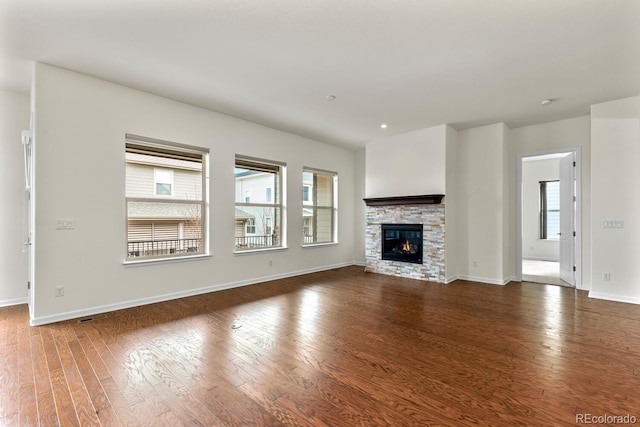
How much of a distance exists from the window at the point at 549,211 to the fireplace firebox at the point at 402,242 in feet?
17.1

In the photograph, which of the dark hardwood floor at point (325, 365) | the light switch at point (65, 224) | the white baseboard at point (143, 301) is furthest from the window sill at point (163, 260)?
the light switch at point (65, 224)

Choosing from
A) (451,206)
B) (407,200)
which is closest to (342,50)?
(407,200)

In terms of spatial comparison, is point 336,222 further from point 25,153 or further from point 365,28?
point 25,153

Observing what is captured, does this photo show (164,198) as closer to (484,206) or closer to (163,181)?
(163,181)

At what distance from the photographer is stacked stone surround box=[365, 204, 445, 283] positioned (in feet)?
18.1

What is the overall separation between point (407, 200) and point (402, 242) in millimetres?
919

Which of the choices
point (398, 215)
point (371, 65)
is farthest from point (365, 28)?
point (398, 215)

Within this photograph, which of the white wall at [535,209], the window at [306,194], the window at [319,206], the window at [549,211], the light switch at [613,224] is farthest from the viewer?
the window at [549,211]

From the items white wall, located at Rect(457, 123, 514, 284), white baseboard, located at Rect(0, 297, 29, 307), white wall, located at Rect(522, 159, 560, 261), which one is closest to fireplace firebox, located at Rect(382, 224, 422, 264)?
white wall, located at Rect(457, 123, 514, 284)

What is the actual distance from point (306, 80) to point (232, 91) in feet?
3.50

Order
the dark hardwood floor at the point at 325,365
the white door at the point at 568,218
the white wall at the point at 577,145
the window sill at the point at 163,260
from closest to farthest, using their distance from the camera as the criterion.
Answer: the dark hardwood floor at the point at 325,365 → the window sill at the point at 163,260 → the white wall at the point at 577,145 → the white door at the point at 568,218

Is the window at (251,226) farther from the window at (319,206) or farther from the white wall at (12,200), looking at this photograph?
the white wall at (12,200)

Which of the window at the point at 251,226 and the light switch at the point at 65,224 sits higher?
the light switch at the point at 65,224

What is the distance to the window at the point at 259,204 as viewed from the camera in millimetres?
5363
